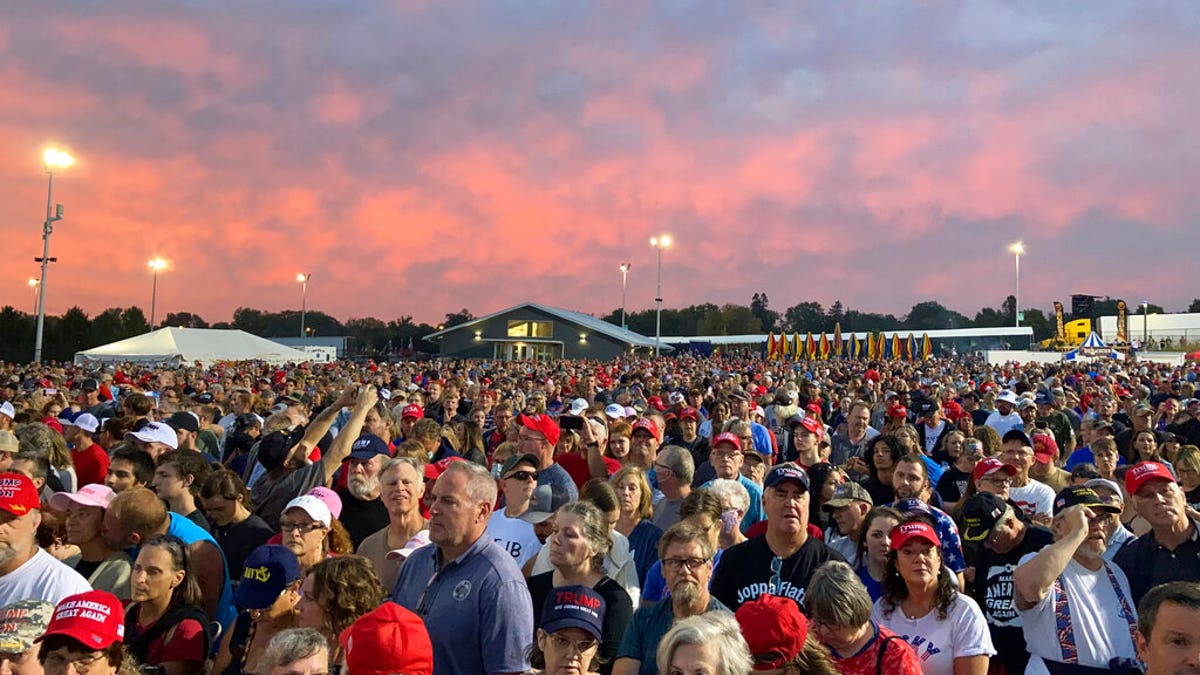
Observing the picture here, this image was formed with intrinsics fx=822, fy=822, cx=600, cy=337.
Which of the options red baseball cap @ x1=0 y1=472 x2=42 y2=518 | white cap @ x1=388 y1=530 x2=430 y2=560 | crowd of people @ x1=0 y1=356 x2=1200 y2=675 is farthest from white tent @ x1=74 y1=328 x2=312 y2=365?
white cap @ x1=388 y1=530 x2=430 y2=560

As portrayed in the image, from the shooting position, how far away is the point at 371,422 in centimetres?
836

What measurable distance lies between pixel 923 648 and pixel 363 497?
12.2 ft

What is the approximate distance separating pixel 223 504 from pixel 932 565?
13.6 ft

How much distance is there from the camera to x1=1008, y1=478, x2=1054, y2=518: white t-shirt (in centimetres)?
650

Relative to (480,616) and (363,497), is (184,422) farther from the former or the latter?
(480,616)

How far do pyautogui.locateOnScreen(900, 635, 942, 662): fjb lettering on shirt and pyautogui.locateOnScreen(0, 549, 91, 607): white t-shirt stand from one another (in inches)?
150

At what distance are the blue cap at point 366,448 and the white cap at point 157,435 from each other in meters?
2.03

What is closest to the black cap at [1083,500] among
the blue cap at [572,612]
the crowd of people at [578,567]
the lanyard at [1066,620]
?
the crowd of people at [578,567]

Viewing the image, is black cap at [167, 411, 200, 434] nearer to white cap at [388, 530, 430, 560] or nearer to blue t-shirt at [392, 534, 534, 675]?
white cap at [388, 530, 430, 560]

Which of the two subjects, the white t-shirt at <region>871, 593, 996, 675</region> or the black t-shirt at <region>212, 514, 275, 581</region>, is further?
the black t-shirt at <region>212, 514, 275, 581</region>

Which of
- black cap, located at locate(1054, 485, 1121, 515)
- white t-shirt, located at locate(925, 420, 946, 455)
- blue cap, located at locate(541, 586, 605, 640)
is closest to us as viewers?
blue cap, located at locate(541, 586, 605, 640)

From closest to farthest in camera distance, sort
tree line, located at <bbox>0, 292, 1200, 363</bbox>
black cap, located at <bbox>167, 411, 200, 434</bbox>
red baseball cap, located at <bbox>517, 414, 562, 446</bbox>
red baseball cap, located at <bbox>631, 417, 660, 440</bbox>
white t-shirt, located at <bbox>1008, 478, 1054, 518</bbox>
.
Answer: white t-shirt, located at <bbox>1008, 478, 1054, 518</bbox>
red baseball cap, located at <bbox>517, 414, 562, 446</bbox>
red baseball cap, located at <bbox>631, 417, 660, 440</bbox>
black cap, located at <bbox>167, 411, 200, 434</bbox>
tree line, located at <bbox>0, 292, 1200, 363</bbox>

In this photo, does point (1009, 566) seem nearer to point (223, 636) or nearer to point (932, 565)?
point (932, 565)

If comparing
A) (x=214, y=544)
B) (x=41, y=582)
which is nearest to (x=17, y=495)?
(x=41, y=582)
